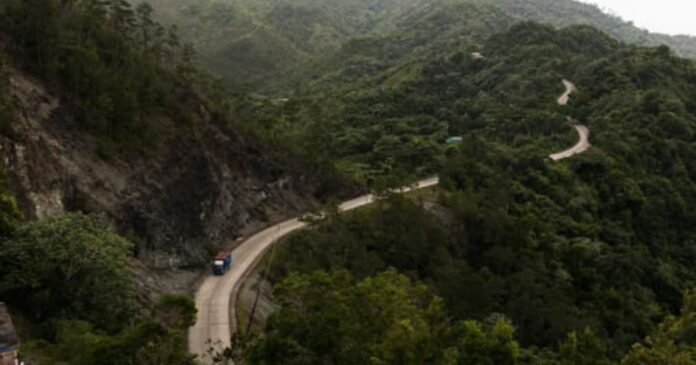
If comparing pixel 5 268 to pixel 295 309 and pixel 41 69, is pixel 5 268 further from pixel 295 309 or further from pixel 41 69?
pixel 41 69


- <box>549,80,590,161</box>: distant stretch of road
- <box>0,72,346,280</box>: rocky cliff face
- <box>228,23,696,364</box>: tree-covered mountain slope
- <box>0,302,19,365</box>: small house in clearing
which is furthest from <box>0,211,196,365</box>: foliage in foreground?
<box>549,80,590,161</box>: distant stretch of road

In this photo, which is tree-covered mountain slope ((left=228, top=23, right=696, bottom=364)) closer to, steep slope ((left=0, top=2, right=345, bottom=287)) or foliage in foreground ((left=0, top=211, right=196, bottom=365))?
foliage in foreground ((left=0, top=211, right=196, bottom=365))

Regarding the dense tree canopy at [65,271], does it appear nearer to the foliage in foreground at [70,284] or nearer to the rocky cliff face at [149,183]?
the foliage in foreground at [70,284]

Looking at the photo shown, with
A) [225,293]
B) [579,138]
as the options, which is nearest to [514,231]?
[225,293]

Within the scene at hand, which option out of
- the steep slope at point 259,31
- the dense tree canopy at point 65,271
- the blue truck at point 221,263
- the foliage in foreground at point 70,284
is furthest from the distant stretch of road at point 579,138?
the dense tree canopy at point 65,271

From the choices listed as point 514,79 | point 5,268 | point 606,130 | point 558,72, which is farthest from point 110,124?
point 558,72

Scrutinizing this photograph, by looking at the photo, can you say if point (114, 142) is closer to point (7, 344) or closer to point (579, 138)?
point (7, 344)
